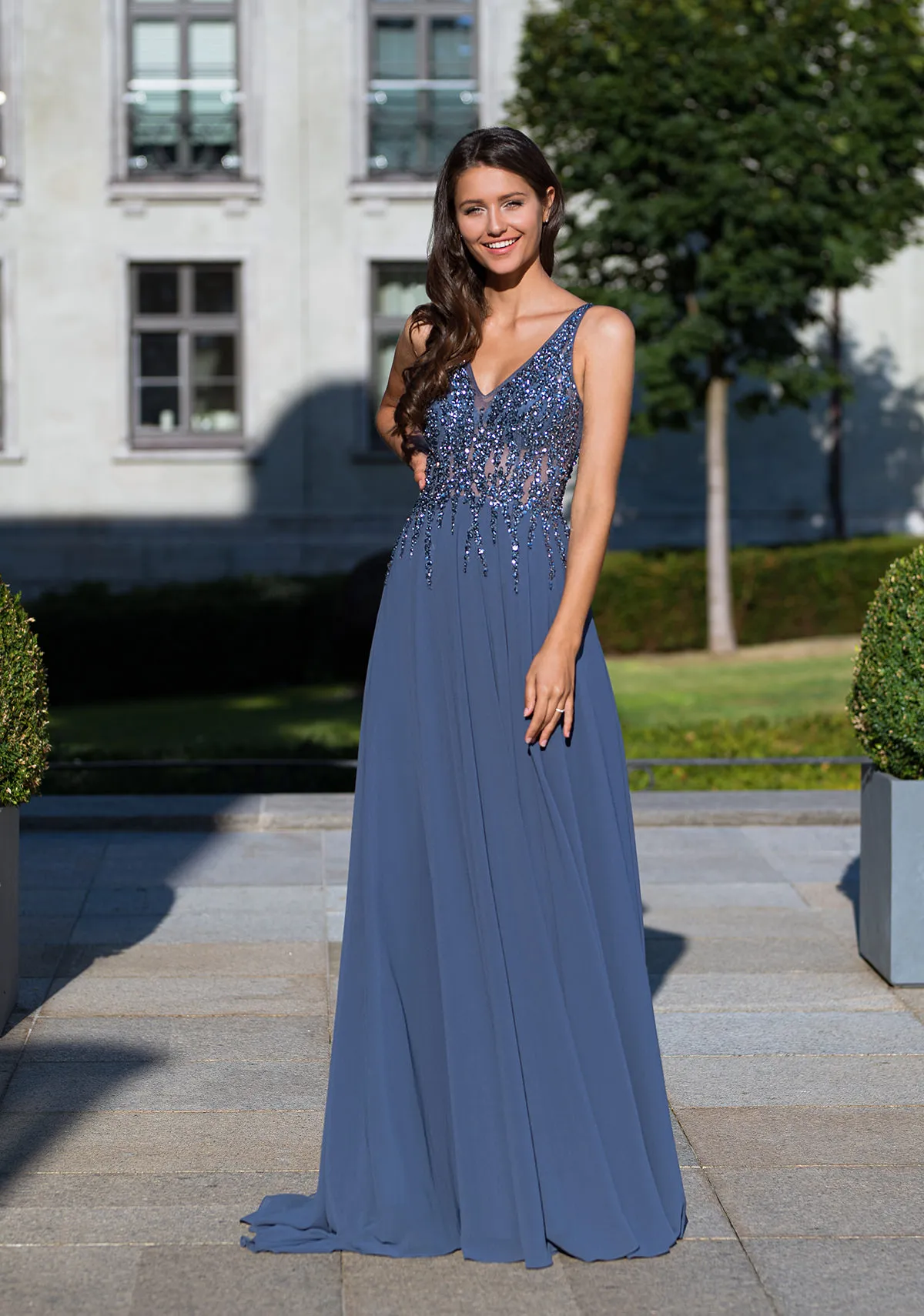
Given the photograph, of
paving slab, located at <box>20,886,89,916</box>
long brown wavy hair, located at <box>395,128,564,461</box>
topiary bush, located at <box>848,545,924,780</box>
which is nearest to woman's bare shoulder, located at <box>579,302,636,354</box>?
long brown wavy hair, located at <box>395,128,564,461</box>

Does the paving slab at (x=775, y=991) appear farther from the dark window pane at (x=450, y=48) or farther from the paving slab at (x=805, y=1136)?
the dark window pane at (x=450, y=48)

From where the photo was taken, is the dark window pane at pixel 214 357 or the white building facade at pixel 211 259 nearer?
the white building facade at pixel 211 259

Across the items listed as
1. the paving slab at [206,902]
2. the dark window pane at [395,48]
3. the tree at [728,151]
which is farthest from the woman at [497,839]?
the dark window pane at [395,48]

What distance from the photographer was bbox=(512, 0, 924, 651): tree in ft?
53.2

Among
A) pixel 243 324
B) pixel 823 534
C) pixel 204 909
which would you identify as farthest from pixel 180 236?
pixel 204 909

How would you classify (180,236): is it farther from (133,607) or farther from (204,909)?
(204,909)

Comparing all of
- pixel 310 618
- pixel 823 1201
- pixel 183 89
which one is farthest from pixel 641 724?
pixel 183 89

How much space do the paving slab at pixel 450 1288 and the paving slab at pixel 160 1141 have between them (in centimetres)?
55

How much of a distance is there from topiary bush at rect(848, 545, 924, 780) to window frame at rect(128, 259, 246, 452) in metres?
18.0

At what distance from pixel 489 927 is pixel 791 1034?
1.76 meters

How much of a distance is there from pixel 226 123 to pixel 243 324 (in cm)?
261

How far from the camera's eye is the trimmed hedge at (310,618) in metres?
16.0

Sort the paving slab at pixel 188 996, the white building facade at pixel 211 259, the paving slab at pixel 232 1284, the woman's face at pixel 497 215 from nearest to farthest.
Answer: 1. the paving slab at pixel 232 1284
2. the woman's face at pixel 497 215
3. the paving slab at pixel 188 996
4. the white building facade at pixel 211 259

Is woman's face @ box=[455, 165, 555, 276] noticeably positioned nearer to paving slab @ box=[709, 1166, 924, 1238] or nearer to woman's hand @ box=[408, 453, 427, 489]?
woman's hand @ box=[408, 453, 427, 489]
